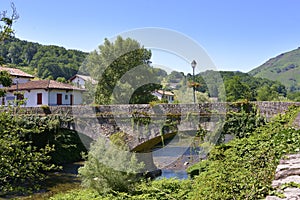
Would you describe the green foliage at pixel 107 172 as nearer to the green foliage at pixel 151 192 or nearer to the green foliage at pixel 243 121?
the green foliage at pixel 151 192

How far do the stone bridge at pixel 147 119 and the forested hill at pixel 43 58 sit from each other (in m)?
44.9

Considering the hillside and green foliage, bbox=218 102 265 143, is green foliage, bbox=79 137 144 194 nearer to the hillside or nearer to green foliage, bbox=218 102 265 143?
green foliage, bbox=218 102 265 143

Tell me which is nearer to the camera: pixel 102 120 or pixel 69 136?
pixel 102 120

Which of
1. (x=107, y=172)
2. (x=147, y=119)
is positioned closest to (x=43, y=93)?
(x=147, y=119)

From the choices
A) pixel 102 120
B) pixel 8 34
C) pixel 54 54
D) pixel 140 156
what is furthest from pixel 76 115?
pixel 54 54

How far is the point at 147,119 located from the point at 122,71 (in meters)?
17.4

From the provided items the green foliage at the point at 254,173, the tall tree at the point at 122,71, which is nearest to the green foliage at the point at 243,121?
the green foliage at the point at 254,173

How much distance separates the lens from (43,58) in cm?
6719

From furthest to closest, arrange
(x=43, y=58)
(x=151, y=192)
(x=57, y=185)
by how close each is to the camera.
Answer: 1. (x=43, y=58)
2. (x=57, y=185)
3. (x=151, y=192)

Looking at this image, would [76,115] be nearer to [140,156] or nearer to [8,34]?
[140,156]

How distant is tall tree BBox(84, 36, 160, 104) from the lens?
28.2 metres

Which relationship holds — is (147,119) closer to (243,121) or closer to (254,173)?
(243,121)

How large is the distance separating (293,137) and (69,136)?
18902 millimetres

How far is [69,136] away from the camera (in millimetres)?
23094
